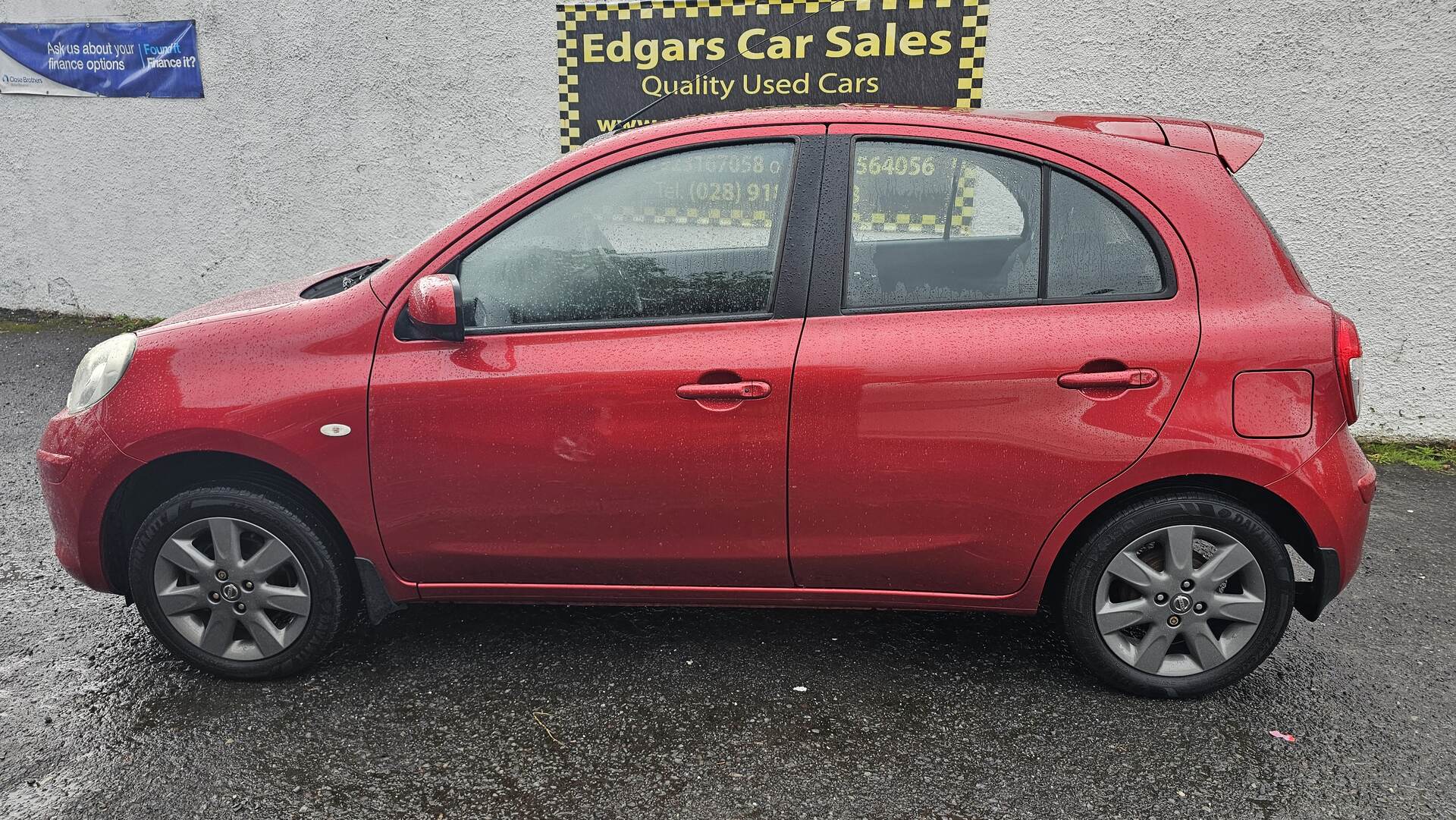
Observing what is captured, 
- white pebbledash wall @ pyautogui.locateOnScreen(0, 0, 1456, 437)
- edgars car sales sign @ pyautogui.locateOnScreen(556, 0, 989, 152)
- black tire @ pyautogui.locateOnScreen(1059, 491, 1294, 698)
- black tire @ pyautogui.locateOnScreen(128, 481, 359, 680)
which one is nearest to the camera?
black tire @ pyautogui.locateOnScreen(1059, 491, 1294, 698)

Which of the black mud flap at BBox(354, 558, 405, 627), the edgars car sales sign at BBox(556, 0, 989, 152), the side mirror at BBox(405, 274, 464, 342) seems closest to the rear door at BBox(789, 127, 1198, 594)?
the side mirror at BBox(405, 274, 464, 342)

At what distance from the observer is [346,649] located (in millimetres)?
3422

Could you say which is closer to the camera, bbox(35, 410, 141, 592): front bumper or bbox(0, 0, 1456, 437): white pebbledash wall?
bbox(35, 410, 141, 592): front bumper

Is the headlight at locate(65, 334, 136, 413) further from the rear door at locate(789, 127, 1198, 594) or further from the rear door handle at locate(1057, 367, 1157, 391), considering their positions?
the rear door handle at locate(1057, 367, 1157, 391)

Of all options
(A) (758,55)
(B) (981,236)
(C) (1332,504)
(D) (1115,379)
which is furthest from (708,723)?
(A) (758,55)

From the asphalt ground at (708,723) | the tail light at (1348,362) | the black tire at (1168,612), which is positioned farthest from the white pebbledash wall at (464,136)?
the black tire at (1168,612)

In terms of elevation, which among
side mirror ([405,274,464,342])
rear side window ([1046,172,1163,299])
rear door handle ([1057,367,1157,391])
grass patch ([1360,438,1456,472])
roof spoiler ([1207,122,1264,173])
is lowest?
grass patch ([1360,438,1456,472])

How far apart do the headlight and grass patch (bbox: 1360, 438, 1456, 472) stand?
19.0 ft

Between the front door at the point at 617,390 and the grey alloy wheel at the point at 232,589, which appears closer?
the front door at the point at 617,390

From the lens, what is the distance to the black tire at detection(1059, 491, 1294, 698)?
9.62ft

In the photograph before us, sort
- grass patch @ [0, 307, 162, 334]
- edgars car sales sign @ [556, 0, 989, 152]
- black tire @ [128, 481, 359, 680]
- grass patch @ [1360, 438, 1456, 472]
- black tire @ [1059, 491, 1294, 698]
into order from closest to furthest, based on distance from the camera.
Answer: black tire @ [1059, 491, 1294, 698] → black tire @ [128, 481, 359, 680] → grass patch @ [1360, 438, 1456, 472] → edgars car sales sign @ [556, 0, 989, 152] → grass patch @ [0, 307, 162, 334]

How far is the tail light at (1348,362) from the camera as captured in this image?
285 centimetres

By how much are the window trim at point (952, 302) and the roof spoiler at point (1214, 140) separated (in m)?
0.28

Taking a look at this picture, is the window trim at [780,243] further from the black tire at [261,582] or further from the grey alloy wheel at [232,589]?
the grey alloy wheel at [232,589]
